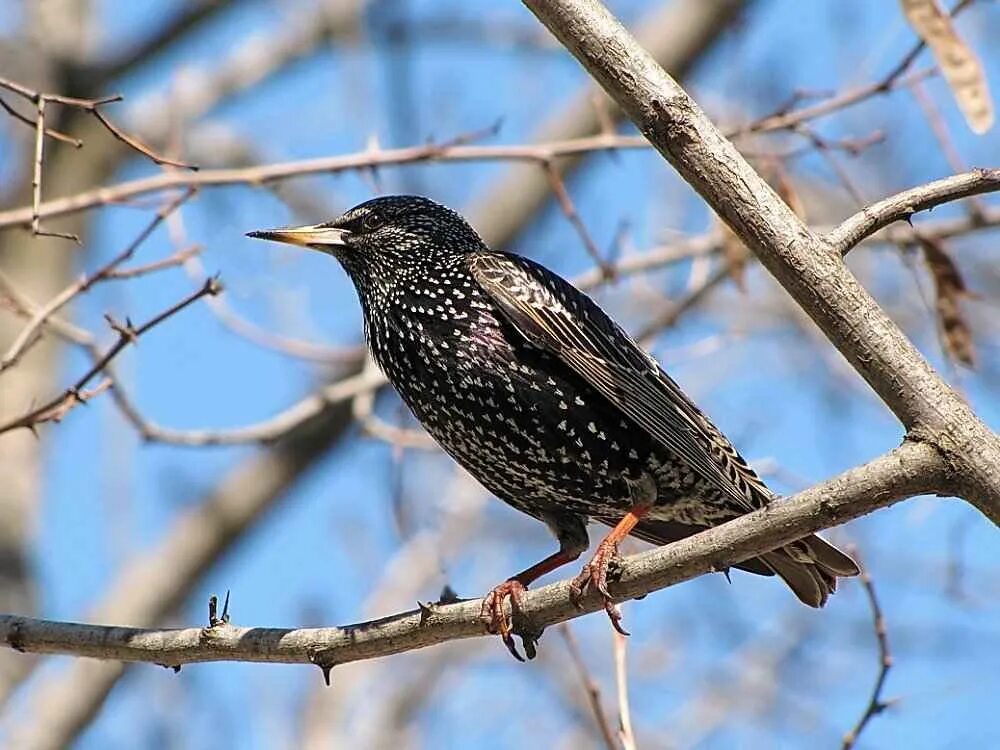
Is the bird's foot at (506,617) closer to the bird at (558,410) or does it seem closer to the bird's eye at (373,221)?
the bird at (558,410)

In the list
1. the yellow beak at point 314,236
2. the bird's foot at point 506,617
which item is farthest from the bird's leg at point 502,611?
the yellow beak at point 314,236

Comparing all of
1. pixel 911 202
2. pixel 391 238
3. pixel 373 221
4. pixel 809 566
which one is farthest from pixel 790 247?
pixel 373 221

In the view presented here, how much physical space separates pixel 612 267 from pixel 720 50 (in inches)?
131

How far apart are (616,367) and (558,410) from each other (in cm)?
22

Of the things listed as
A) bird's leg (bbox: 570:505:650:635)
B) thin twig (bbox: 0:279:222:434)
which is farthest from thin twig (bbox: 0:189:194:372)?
bird's leg (bbox: 570:505:650:635)

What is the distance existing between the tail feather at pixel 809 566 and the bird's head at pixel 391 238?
3.36 ft

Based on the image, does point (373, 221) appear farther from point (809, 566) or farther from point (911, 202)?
point (911, 202)

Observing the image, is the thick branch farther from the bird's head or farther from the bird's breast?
the bird's head

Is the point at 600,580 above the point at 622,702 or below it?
above

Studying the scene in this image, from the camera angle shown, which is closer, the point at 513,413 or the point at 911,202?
the point at 911,202

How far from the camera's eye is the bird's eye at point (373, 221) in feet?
16.3

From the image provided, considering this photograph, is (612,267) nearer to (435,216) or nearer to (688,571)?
(435,216)

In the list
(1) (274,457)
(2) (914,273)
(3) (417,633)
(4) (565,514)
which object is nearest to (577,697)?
(1) (274,457)

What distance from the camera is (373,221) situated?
197 inches
